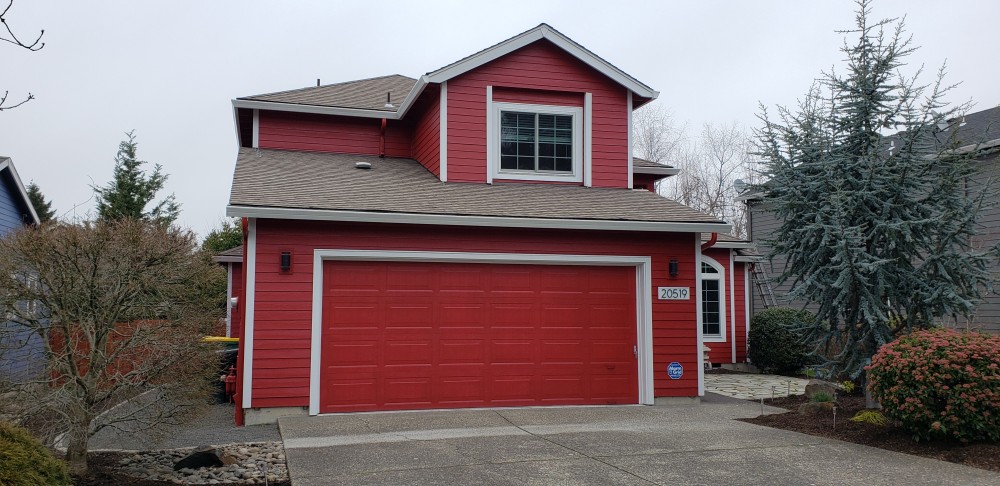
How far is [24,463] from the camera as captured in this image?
4.64 metres

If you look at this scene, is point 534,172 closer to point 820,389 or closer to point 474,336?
point 474,336

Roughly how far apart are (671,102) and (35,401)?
1336 inches

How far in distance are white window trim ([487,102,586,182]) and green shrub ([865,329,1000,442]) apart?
5.60 meters

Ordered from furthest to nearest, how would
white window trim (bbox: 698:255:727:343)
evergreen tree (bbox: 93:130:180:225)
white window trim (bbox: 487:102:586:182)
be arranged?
1. evergreen tree (bbox: 93:130:180:225)
2. white window trim (bbox: 698:255:727:343)
3. white window trim (bbox: 487:102:586:182)

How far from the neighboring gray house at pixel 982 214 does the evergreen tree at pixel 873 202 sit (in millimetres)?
371

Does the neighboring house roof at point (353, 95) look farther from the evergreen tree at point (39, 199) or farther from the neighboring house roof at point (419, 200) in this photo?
the evergreen tree at point (39, 199)

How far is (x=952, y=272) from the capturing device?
9.24 m

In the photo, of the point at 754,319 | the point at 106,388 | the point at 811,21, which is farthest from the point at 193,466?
the point at 811,21

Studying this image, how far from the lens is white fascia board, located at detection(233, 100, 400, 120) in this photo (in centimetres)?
1284

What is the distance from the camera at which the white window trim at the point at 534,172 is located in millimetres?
11992

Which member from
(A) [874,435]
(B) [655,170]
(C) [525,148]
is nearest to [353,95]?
(C) [525,148]

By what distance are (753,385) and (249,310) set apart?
9.02 meters

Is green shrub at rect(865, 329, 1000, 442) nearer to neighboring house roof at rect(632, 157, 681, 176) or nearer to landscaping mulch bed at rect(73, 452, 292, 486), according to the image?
landscaping mulch bed at rect(73, 452, 292, 486)

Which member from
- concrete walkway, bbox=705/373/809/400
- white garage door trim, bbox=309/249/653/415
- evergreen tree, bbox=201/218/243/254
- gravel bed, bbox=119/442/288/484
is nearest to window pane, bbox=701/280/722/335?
concrete walkway, bbox=705/373/809/400
